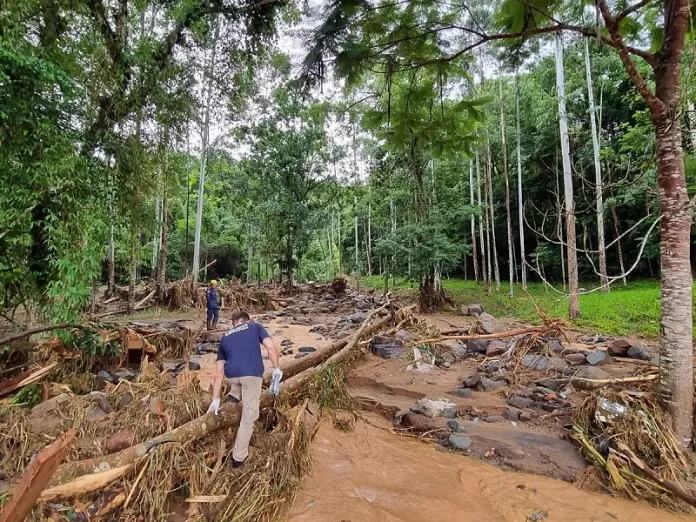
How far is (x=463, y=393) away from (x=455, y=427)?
40.5 inches

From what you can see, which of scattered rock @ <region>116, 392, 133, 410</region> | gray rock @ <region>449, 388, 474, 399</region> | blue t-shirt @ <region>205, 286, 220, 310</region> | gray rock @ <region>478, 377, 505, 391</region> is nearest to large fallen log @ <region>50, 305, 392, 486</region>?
scattered rock @ <region>116, 392, 133, 410</region>

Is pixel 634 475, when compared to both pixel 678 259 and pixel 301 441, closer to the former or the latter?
pixel 678 259

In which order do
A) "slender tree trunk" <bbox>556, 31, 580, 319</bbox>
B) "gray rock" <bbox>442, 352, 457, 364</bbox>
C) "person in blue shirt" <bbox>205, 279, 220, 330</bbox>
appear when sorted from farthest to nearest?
"slender tree trunk" <bbox>556, 31, 580, 319</bbox>
"person in blue shirt" <bbox>205, 279, 220, 330</bbox>
"gray rock" <bbox>442, 352, 457, 364</bbox>

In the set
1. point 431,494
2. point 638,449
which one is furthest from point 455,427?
point 638,449

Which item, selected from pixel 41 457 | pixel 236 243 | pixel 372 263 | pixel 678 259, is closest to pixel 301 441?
pixel 41 457

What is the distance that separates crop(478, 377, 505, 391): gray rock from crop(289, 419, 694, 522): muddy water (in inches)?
71.3

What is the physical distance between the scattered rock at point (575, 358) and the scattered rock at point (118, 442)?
6279 mm

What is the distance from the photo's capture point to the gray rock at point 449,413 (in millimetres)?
4719

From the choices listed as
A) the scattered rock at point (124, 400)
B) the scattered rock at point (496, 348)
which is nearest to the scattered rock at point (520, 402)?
the scattered rock at point (496, 348)

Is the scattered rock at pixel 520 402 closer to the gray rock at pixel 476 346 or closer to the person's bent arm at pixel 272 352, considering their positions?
the gray rock at pixel 476 346

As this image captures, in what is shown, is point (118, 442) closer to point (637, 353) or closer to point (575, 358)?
point (575, 358)

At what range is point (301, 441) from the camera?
3615 mm

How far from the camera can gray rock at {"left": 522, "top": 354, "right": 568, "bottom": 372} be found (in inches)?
226

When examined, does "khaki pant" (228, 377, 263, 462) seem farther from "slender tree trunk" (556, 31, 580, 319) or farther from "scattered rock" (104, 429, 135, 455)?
"slender tree trunk" (556, 31, 580, 319)
